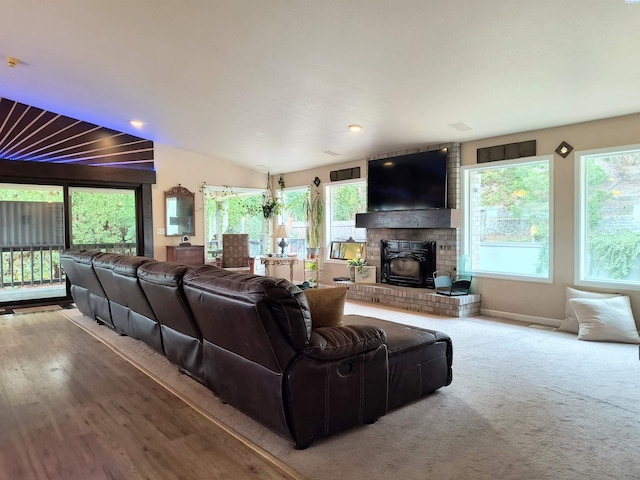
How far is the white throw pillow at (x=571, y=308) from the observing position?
488 centimetres

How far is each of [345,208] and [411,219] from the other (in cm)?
189

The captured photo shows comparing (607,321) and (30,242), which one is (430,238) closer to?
(607,321)

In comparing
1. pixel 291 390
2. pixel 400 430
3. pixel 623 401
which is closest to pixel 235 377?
pixel 291 390

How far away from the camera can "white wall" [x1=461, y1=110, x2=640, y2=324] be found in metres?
4.81

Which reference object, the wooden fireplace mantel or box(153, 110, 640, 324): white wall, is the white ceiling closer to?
box(153, 110, 640, 324): white wall

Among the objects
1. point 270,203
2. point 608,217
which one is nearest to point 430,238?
point 608,217

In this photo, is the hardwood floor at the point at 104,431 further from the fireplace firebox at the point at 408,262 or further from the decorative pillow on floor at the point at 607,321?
the fireplace firebox at the point at 408,262

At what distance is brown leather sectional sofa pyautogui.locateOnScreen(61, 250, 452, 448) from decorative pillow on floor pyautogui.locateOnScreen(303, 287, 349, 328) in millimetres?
196

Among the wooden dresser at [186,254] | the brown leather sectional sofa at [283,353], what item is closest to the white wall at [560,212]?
the brown leather sectional sofa at [283,353]

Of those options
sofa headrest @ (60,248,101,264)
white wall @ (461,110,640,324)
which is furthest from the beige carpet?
sofa headrest @ (60,248,101,264)

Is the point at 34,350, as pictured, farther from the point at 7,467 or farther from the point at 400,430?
the point at 400,430

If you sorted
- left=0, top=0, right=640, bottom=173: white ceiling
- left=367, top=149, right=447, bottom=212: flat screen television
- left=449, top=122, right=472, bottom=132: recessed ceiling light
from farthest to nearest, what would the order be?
left=367, top=149, right=447, bottom=212: flat screen television → left=449, top=122, right=472, bottom=132: recessed ceiling light → left=0, top=0, right=640, bottom=173: white ceiling

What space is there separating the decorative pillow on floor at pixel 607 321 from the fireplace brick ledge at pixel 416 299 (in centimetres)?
141

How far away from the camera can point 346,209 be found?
26.9 ft
